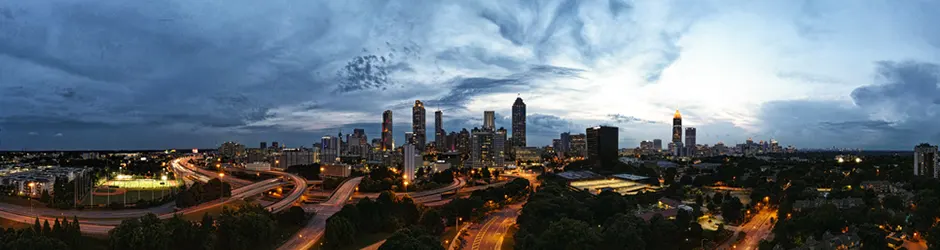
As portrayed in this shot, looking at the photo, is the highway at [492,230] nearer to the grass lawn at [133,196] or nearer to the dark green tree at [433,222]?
the dark green tree at [433,222]

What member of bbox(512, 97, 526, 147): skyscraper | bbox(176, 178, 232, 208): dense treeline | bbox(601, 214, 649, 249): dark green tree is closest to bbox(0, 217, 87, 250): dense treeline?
bbox(176, 178, 232, 208): dense treeline

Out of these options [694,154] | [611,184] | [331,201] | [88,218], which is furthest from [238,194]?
[694,154]

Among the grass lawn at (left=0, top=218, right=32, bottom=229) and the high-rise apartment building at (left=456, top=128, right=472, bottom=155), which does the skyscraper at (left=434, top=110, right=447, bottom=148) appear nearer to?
the high-rise apartment building at (left=456, top=128, right=472, bottom=155)

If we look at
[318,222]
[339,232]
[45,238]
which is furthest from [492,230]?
[45,238]

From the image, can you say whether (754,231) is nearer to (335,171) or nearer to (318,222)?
(318,222)

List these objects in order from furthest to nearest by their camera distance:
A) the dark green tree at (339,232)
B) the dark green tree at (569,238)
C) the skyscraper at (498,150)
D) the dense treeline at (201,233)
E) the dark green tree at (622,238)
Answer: the skyscraper at (498,150) < the dark green tree at (339,232) < the dark green tree at (622,238) < the dense treeline at (201,233) < the dark green tree at (569,238)

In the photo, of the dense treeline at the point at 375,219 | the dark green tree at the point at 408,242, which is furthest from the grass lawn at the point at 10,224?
the dark green tree at the point at 408,242

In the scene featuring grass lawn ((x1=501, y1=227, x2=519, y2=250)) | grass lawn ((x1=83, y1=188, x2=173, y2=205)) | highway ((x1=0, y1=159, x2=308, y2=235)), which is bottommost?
grass lawn ((x1=501, y1=227, x2=519, y2=250))
